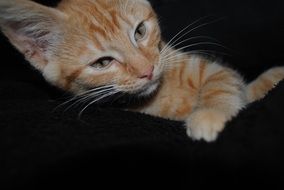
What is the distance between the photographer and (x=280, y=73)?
145 cm

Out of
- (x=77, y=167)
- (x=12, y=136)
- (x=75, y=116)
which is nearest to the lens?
(x=77, y=167)

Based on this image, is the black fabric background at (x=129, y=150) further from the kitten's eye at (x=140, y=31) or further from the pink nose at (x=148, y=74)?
the kitten's eye at (x=140, y=31)

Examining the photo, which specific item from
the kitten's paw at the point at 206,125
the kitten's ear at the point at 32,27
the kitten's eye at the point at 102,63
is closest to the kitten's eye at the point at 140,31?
the kitten's eye at the point at 102,63

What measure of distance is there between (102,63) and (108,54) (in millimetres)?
36

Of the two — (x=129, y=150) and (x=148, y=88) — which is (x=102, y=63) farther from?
(x=129, y=150)

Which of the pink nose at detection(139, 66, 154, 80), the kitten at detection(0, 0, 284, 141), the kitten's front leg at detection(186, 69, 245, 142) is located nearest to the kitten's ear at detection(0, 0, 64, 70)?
the kitten at detection(0, 0, 284, 141)

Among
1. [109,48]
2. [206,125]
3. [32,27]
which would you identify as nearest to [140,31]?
[109,48]

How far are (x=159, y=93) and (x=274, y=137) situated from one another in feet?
1.84

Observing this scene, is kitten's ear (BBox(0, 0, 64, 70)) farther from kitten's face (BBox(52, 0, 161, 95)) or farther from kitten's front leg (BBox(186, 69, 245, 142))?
kitten's front leg (BBox(186, 69, 245, 142))

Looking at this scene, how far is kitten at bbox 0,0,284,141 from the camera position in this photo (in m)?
1.08

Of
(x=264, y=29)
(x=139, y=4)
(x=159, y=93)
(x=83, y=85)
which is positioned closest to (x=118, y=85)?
(x=83, y=85)

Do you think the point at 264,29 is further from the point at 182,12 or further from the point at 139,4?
the point at 139,4

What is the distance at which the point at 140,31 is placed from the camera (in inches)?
47.3

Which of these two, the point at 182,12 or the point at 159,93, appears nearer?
the point at 159,93
